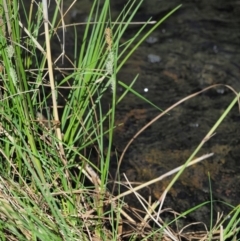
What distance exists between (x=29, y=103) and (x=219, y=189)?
0.89 metres

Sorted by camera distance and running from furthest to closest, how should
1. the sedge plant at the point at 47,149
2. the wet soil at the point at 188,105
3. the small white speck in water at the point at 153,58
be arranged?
the small white speck in water at the point at 153,58 < the wet soil at the point at 188,105 < the sedge plant at the point at 47,149

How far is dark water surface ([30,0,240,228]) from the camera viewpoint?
2.13 m

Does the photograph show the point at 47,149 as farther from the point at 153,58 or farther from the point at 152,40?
the point at 152,40

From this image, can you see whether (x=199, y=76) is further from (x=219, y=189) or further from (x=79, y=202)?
(x=79, y=202)

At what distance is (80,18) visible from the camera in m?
3.14

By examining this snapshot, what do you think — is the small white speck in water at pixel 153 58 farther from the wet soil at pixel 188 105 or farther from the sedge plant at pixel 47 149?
the sedge plant at pixel 47 149

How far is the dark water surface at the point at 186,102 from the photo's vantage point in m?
2.13

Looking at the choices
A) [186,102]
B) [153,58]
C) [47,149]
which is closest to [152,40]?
[153,58]

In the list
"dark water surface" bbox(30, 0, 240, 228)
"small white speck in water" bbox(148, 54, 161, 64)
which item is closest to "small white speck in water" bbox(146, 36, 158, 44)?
"dark water surface" bbox(30, 0, 240, 228)

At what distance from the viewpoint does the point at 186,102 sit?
2.50 metres

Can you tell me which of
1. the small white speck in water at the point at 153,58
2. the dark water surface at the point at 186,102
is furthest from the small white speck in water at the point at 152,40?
the small white speck in water at the point at 153,58

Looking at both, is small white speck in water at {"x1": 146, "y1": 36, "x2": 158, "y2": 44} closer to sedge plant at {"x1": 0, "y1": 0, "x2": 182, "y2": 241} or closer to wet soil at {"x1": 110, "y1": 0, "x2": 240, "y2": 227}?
wet soil at {"x1": 110, "y1": 0, "x2": 240, "y2": 227}

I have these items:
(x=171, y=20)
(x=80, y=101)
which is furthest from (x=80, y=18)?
(x=80, y=101)

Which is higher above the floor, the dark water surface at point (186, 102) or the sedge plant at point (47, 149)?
the sedge plant at point (47, 149)
